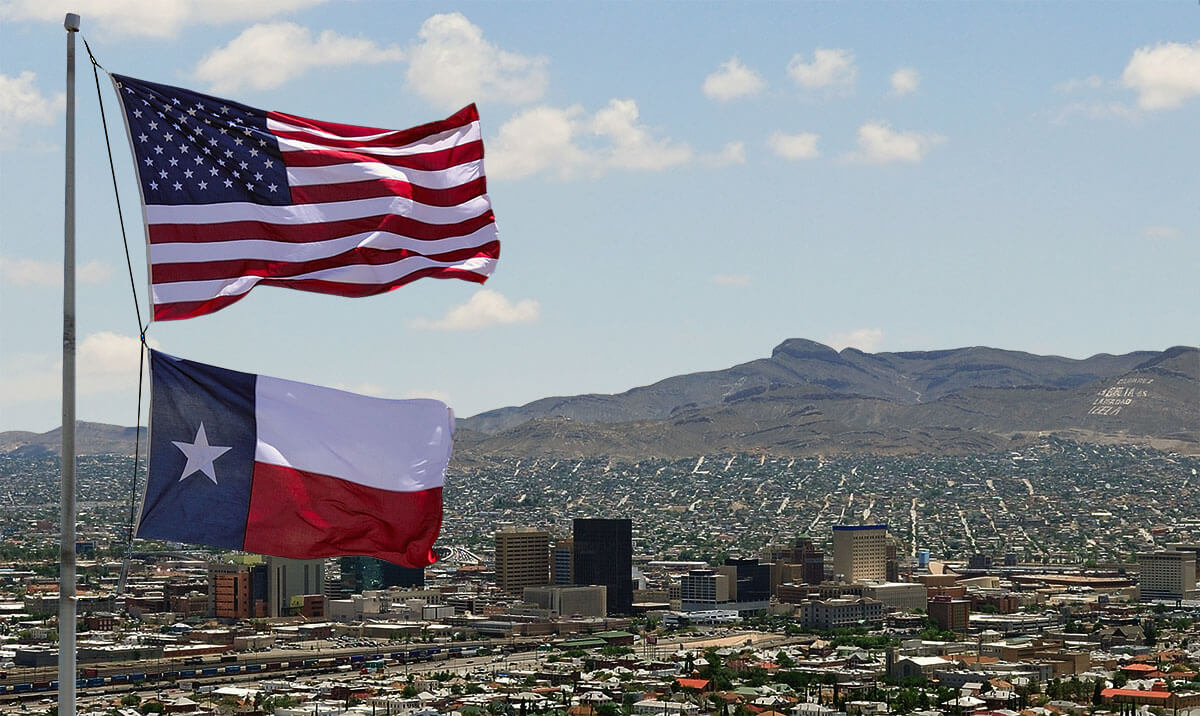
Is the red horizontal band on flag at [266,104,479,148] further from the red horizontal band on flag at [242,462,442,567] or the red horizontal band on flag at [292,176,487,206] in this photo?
the red horizontal band on flag at [242,462,442,567]

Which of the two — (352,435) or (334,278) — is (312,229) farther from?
(352,435)

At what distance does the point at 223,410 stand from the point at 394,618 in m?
182

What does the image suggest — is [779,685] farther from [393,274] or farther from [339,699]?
[393,274]

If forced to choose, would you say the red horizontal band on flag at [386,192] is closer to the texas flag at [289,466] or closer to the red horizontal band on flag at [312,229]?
the red horizontal band on flag at [312,229]

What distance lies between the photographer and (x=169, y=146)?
1747cm

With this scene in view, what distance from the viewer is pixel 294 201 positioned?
18281 mm

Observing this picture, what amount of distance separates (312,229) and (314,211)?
0.54ft

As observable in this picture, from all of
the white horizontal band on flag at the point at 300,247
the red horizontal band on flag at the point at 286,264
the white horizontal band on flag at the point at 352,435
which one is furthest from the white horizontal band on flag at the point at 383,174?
the white horizontal band on flag at the point at 352,435

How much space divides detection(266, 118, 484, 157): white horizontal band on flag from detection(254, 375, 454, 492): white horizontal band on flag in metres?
2.16

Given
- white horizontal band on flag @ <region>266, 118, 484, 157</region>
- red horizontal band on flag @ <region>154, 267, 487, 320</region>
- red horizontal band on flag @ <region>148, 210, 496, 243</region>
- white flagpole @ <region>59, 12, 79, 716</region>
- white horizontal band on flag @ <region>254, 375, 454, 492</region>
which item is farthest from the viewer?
white horizontal band on flag @ <region>266, 118, 484, 157</region>

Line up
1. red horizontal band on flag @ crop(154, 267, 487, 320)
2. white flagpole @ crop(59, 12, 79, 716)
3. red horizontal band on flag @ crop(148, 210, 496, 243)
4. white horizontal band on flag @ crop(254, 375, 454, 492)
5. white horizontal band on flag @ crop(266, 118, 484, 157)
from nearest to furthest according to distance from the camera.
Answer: white flagpole @ crop(59, 12, 79, 716) → red horizontal band on flag @ crop(154, 267, 487, 320) → red horizontal band on flag @ crop(148, 210, 496, 243) → white horizontal band on flag @ crop(254, 375, 454, 492) → white horizontal band on flag @ crop(266, 118, 484, 157)

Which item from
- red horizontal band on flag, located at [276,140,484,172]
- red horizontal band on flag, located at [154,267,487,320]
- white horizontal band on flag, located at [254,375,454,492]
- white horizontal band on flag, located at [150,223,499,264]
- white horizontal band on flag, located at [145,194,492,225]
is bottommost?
white horizontal band on flag, located at [254,375,454,492]

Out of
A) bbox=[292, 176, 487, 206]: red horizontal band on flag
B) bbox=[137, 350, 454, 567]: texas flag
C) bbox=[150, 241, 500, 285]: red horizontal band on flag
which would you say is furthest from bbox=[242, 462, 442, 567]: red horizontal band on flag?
bbox=[292, 176, 487, 206]: red horizontal band on flag

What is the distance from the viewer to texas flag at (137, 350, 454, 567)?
17344mm
